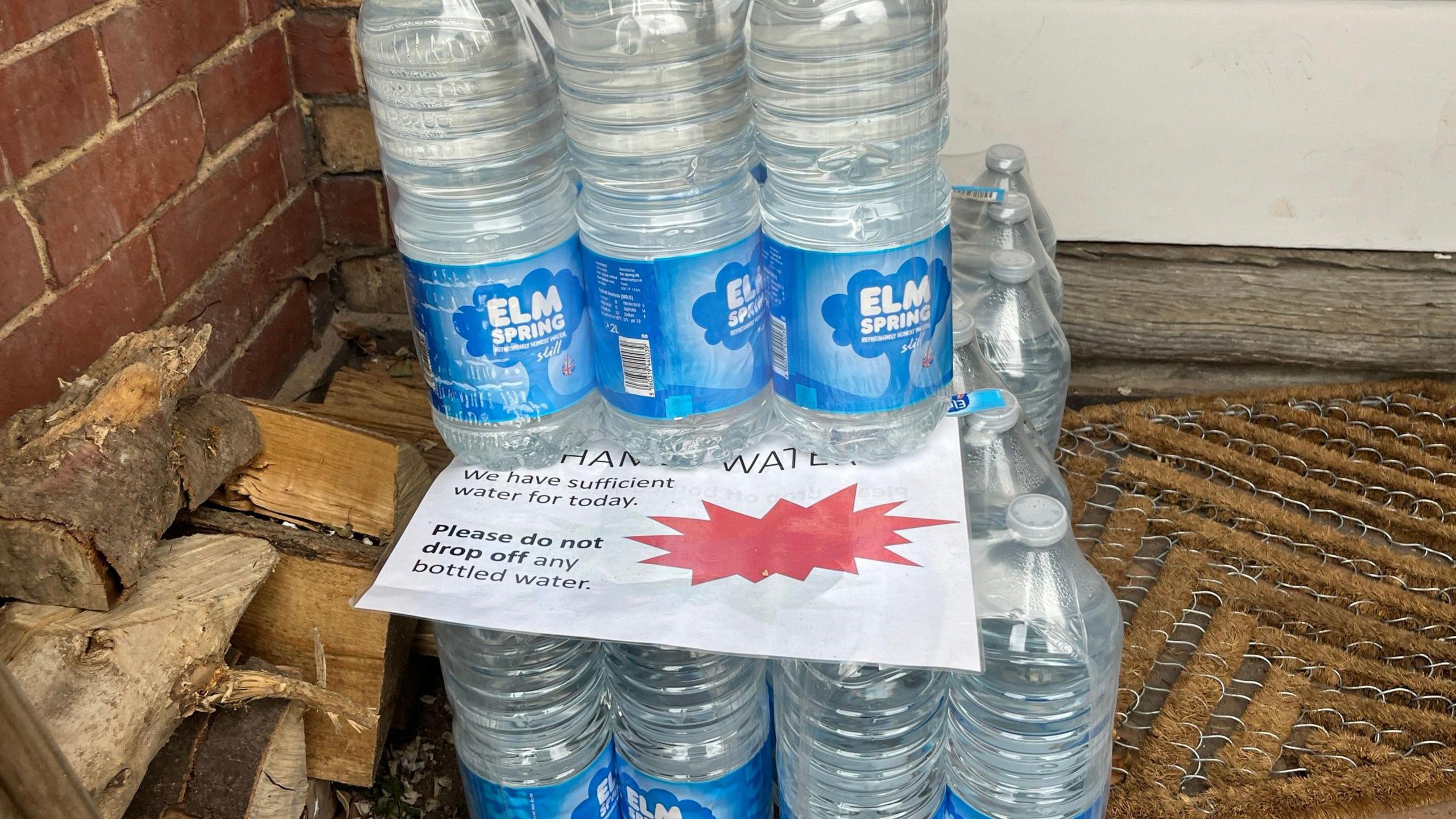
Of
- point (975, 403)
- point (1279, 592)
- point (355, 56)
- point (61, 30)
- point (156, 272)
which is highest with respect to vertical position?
point (61, 30)

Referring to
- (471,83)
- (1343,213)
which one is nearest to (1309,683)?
(1343,213)

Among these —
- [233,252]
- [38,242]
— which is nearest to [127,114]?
[38,242]

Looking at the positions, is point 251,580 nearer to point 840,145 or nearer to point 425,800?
point 425,800

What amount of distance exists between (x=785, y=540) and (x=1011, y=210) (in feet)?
3.09

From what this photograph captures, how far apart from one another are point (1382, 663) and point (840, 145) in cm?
141

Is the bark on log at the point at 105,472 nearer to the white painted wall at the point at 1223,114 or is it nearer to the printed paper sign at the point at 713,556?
the printed paper sign at the point at 713,556

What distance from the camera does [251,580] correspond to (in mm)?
1497

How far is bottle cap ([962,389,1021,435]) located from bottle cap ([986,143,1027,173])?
2.35ft

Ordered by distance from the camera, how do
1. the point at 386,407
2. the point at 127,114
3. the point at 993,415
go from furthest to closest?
the point at 386,407, the point at 127,114, the point at 993,415

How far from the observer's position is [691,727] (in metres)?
1.48

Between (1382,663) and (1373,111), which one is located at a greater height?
(1373,111)

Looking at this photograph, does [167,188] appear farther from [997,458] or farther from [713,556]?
[997,458]

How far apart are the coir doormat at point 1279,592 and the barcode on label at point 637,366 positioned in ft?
3.35

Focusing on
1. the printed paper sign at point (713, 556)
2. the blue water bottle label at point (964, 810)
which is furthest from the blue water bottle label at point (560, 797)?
the blue water bottle label at point (964, 810)
